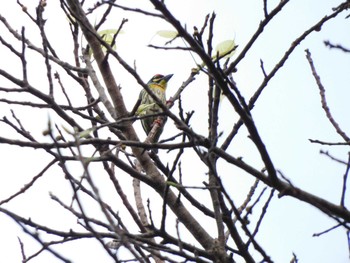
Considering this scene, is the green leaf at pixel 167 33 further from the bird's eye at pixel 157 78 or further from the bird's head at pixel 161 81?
the bird's eye at pixel 157 78

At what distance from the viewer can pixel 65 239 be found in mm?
2215

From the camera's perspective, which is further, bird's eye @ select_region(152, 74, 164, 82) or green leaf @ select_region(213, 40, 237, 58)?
bird's eye @ select_region(152, 74, 164, 82)

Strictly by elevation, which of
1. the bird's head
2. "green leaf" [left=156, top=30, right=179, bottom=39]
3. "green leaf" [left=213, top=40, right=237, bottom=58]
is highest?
the bird's head

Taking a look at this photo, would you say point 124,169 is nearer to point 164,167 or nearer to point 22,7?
point 164,167

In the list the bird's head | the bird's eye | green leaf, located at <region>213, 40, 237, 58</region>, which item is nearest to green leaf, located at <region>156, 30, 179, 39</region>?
green leaf, located at <region>213, 40, 237, 58</region>

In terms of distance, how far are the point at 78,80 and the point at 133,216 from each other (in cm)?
81

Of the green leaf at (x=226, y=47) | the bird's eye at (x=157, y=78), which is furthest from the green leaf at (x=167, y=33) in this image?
the bird's eye at (x=157, y=78)

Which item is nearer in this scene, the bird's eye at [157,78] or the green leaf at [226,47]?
the green leaf at [226,47]

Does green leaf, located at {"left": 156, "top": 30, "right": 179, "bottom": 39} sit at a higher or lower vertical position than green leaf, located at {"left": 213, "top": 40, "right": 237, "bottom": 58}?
higher

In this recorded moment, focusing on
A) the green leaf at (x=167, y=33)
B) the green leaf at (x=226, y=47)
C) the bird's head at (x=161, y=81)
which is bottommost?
the green leaf at (x=226, y=47)

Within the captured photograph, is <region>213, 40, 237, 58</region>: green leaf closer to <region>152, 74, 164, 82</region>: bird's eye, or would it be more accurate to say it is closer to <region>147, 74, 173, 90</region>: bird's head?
<region>147, 74, 173, 90</region>: bird's head

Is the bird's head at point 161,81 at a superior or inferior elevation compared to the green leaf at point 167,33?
superior

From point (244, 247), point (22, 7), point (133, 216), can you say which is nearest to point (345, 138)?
point (244, 247)

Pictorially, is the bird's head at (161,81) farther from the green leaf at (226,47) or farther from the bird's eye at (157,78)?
the green leaf at (226,47)
